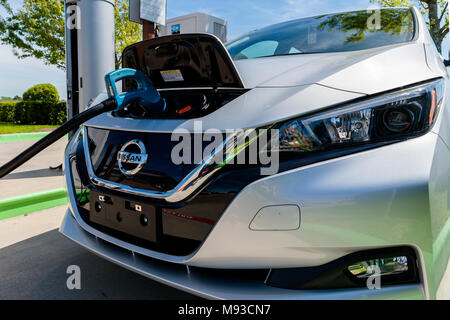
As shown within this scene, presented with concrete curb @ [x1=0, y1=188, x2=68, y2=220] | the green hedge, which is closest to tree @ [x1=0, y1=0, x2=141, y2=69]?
the green hedge

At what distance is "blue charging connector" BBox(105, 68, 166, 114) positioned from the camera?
1.41 meters

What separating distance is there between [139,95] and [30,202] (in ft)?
6.15

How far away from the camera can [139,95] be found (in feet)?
4.71

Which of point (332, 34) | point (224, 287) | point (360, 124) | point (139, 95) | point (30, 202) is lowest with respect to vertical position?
point (30, 202)

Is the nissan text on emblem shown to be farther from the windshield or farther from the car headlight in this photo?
the windshield

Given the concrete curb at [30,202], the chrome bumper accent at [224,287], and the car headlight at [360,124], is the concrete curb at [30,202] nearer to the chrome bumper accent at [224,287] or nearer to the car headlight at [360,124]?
the chrome bumper accent at [224,287]

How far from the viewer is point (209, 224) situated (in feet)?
3.61

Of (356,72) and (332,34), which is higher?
(332,34)

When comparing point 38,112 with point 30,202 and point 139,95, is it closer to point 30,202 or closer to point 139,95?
point 30,202

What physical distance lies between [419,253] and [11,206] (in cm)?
274

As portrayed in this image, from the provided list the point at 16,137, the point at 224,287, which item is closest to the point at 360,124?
the point at 224,287

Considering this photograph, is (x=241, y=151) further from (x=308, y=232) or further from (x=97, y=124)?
(x=97, y=124)

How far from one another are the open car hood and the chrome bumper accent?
737 millimetres

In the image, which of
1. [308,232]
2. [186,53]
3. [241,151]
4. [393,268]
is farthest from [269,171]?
[186,53]
